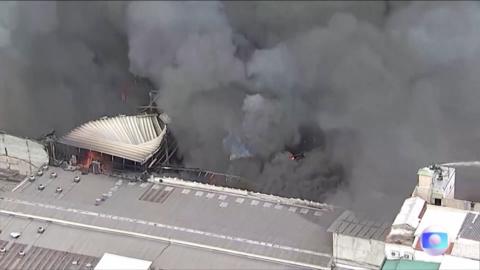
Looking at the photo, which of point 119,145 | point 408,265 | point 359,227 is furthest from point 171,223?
point 408,265

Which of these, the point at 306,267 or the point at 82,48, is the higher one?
the point at 82,48

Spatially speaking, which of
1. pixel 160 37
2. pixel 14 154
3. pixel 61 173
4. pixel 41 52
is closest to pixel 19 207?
pixel 61 173

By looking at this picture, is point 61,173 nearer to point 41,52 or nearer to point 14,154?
point 14,154

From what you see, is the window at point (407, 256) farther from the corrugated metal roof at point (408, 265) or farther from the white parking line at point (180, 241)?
the white parking line at point (180, 241)

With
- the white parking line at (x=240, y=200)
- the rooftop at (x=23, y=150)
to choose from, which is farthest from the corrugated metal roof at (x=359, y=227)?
the rooftop at (x=23, y=150)

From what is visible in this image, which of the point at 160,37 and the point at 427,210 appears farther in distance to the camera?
the point at 160,37

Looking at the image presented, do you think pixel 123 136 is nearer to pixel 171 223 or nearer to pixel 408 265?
pixel 171 223

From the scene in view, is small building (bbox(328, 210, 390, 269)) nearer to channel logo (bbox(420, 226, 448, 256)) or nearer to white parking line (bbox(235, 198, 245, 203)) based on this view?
channel logo (bbox(420, 226, 448, 256))
